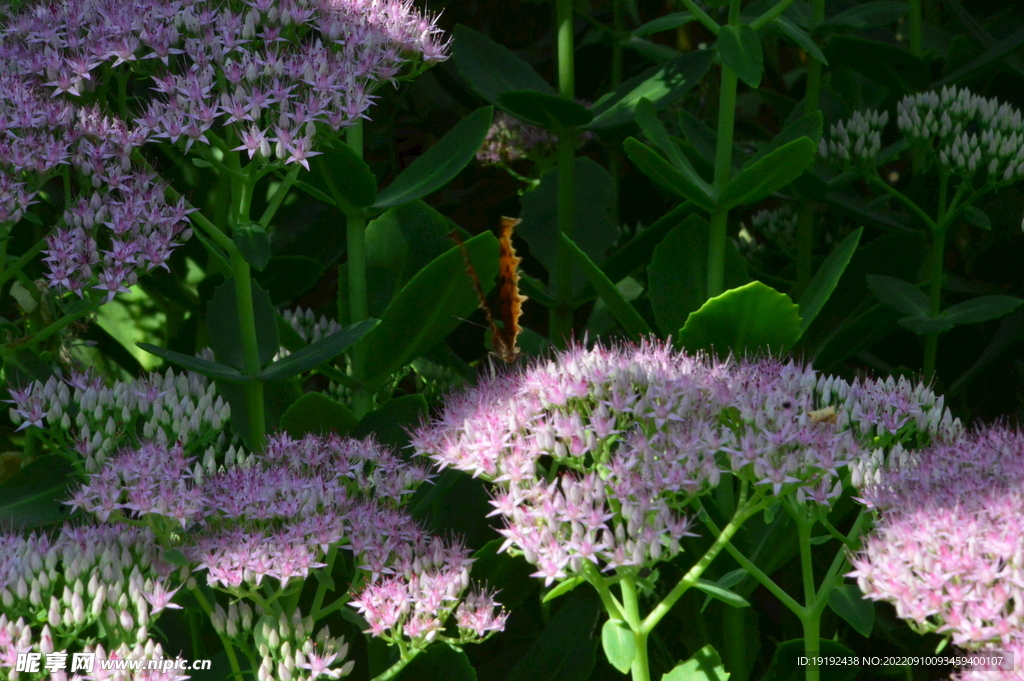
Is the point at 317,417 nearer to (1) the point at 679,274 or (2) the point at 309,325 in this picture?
(2) the point at 309,325

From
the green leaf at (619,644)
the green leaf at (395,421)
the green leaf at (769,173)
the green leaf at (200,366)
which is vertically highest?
the green leaf at (769,173)

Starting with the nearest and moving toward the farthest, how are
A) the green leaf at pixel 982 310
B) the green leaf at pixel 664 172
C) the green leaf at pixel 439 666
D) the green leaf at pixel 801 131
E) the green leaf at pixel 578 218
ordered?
the green leaf at pixel 439 666 → the green leaf at pixel 664 172 → the green leaf at pixel 801 131 → the green leaf at pixel 982 310 → the green leaf at pixel 578 218

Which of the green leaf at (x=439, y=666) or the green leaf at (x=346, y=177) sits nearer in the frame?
the green leaf at (x=439, y=666)

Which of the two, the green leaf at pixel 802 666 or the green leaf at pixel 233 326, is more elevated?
the green leaf at pixel 233 326

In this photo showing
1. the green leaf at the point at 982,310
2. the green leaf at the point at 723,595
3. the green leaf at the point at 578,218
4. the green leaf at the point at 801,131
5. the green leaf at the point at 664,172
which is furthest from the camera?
the green leaf at the point at 578,218

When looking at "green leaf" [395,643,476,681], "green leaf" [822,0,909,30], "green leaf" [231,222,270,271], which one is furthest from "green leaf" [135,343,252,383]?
"green leaf" [822,0,909,30]

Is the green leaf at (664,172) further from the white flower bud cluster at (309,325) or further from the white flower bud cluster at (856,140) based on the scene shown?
the white flower bud cluster at (309,325)

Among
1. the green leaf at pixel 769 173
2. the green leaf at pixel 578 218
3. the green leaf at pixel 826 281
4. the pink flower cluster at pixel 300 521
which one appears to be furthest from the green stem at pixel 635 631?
the green leaf at pixel 578 218

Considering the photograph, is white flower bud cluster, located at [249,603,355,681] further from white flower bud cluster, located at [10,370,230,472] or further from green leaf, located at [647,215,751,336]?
green leaf, located at [647,215,751,336]

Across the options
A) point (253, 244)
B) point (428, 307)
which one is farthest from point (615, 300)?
point (253, 244)
